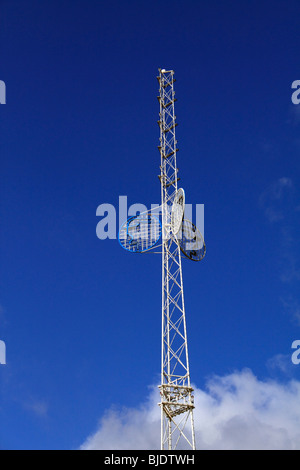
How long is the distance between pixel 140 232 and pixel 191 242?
604 centimetres

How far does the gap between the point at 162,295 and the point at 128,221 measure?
9971mm

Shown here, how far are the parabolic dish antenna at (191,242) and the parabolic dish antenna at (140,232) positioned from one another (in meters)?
2.86

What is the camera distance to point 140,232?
52.9 m

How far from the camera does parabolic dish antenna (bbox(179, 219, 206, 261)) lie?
5181cm

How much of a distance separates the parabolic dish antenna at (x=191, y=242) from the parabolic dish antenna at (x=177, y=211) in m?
0.80

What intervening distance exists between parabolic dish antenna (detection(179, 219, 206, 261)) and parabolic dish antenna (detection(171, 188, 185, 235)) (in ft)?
2.61

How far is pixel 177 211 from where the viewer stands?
168ft

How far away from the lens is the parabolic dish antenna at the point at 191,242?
51812 millimetres

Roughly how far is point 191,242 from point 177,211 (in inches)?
170

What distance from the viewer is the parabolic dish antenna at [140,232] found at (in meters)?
52.6
